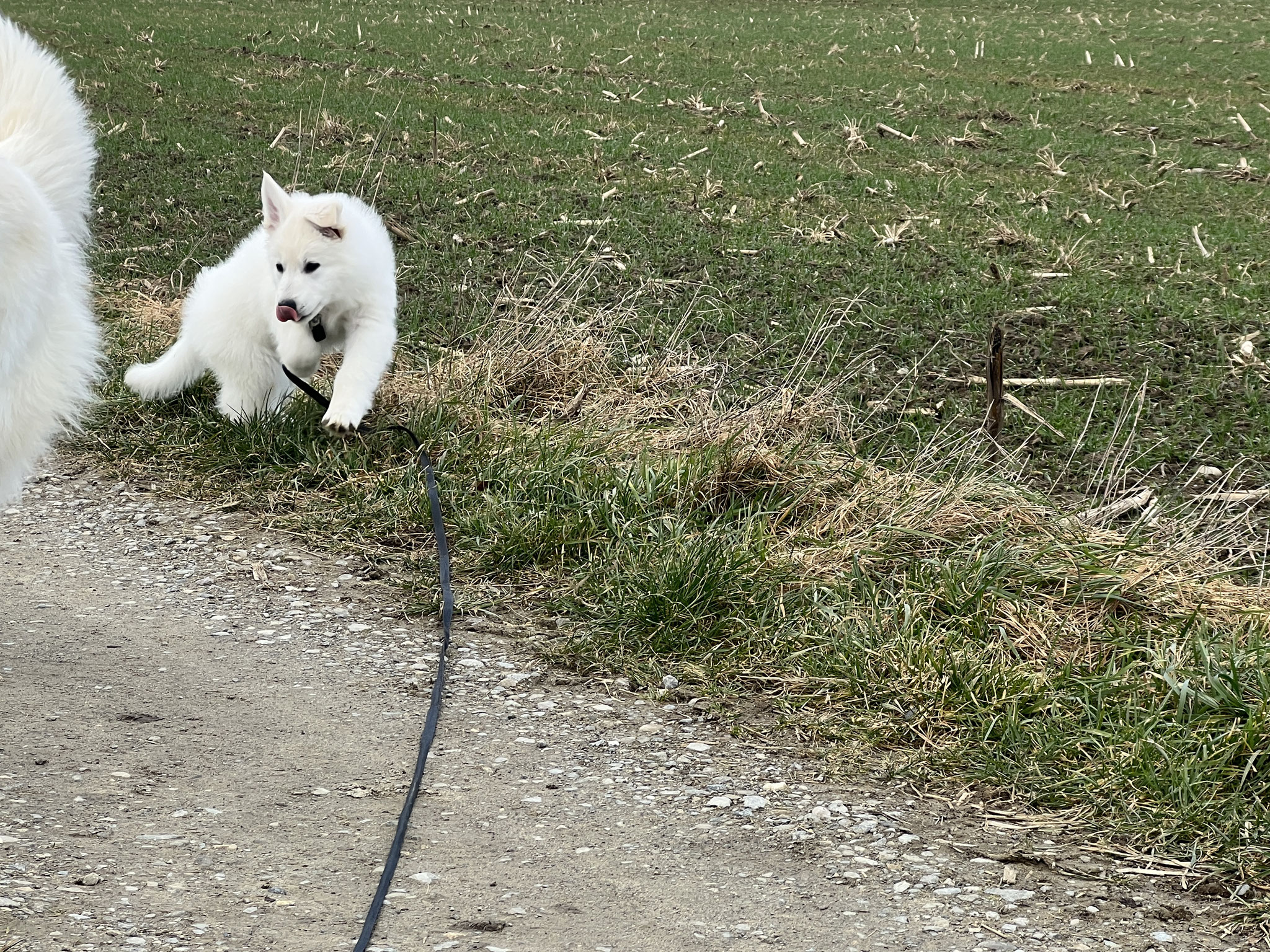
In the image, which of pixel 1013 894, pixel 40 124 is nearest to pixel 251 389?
pixel 40 124

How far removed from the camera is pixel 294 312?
504cm

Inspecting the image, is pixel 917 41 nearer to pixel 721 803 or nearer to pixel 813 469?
pixel 813 469

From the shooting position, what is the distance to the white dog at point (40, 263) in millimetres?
3625

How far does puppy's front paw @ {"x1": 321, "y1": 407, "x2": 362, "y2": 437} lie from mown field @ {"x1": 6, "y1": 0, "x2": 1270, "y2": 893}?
20cm

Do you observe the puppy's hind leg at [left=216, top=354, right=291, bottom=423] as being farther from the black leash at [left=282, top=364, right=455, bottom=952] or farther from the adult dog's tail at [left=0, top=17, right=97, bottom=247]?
the adult dog's tail at [left=0, top=17, right=97, bottom=247]

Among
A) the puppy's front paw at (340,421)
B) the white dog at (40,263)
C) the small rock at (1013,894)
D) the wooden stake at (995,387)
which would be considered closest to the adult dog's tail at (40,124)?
the white dog at (40,263)

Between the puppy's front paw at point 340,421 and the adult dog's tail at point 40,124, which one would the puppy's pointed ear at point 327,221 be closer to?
the puppy's front paw at point 340,421

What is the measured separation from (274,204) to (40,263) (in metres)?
1.60

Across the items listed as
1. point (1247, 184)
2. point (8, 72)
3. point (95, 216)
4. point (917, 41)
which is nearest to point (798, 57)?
point (917, 41)

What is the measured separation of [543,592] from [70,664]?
5.10ft

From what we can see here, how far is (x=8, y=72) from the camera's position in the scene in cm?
400

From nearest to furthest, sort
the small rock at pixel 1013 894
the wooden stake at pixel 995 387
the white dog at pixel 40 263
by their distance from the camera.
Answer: the small rock at pixel 1013 894
the white dog at pixel 40 263
the wooden stake at pixel 995 387

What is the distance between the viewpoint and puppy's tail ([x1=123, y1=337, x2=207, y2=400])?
5.75 metres

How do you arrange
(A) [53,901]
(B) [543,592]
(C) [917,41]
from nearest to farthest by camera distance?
(A) [53,901]
(B) [543,592]
(C) [917,41]
